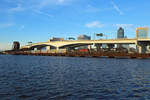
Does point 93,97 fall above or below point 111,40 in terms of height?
below

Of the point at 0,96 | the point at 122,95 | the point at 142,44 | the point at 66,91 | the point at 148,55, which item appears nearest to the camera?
the point at 0,96

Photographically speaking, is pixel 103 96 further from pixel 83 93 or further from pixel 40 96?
pixel 40 96

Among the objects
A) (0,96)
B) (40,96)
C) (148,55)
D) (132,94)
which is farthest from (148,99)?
(148,55)

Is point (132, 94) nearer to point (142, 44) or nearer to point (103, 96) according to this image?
point (103, 96)

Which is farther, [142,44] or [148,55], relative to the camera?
[142,44]

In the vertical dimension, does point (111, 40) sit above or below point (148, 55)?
above

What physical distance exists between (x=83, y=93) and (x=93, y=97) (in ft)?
4.90

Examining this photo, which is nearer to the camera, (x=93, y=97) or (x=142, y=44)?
(x=93, y=97)

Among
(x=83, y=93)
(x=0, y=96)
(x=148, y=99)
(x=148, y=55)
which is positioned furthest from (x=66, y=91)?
(x=148, y=55)

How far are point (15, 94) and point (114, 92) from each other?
9.62 metres

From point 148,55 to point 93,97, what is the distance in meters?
110

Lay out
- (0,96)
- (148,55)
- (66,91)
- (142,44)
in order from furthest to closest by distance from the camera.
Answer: (142,44)
(148,55)
(66,91)
(0,96)

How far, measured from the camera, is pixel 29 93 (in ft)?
53.7

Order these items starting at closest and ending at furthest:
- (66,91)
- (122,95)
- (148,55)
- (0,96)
Answer: (0,96)
(122,95)
(66,91)
(148,55)
